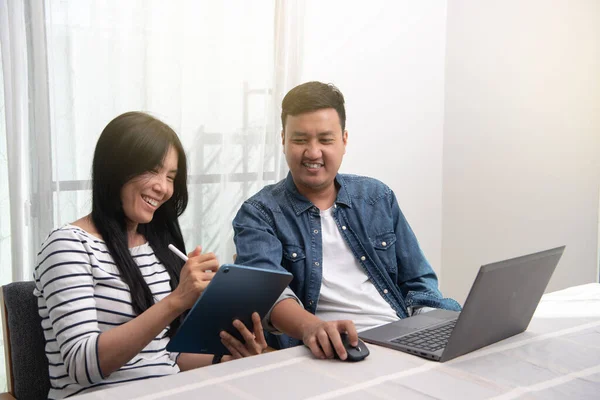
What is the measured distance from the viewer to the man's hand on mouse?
1121 millimetres

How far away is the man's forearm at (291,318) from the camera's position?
1367 mm

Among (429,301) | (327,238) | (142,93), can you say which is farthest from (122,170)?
(142,93)

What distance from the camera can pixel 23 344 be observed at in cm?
128

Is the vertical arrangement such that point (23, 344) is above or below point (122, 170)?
below

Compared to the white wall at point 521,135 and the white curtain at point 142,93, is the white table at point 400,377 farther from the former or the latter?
the white wall at point 521,135

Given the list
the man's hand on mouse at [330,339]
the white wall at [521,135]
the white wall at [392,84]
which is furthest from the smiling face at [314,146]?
the white wall at [521,135]

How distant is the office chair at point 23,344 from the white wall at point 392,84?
1.68 meters

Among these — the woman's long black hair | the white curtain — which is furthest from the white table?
the white curtain

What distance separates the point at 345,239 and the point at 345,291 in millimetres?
142

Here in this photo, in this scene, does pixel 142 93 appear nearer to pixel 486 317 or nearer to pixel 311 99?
pixel 311 99

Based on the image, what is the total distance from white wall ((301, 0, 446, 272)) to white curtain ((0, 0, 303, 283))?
289 mm

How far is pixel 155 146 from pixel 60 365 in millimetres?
480

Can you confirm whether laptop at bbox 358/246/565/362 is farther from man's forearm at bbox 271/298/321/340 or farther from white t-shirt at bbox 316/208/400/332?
white t-shirt at bbox 316/208/400/332

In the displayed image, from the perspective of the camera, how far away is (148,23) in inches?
87.9
